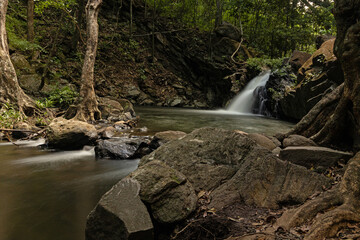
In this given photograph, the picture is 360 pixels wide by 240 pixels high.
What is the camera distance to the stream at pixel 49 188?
118 inches

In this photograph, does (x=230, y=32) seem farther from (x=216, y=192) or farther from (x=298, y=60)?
(x=216, y=192)

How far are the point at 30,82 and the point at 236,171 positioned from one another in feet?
42.9

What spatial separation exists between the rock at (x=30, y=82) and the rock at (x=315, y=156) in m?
12.9

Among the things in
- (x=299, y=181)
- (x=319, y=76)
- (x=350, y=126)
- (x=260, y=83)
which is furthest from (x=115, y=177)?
(x=260, y=83)

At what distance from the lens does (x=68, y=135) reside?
655 cm

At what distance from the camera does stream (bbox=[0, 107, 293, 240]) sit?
300 centimetres

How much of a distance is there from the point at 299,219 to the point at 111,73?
20839 mm

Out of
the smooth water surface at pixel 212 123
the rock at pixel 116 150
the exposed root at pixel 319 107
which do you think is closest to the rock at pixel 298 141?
the exposed root at pixel 319 107

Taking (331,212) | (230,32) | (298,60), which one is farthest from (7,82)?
(230,32)

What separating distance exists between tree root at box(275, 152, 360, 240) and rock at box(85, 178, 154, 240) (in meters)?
1.43

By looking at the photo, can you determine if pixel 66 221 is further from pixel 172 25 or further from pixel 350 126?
pixel 172 25

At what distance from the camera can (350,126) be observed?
4.21m

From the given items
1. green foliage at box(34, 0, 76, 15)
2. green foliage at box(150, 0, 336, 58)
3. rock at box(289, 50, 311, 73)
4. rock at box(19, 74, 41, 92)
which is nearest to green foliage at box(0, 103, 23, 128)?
rock at box(19, 74, 41, 92)

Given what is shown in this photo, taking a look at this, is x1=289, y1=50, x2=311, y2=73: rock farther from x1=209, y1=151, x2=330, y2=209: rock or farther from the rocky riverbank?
x1=209, y1=151, x2=330, y2=209: rock
